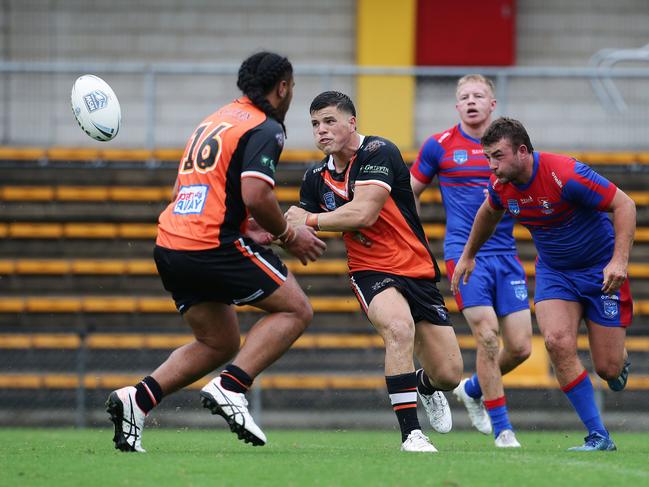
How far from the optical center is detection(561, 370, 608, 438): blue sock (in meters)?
7.60

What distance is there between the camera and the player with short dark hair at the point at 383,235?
6949 millimetres

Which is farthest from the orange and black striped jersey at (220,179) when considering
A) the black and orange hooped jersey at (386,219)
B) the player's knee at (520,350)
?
the player's knee at (520,350)

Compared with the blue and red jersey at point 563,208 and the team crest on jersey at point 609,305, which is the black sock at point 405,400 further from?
the team crest on jersey at point 609,305

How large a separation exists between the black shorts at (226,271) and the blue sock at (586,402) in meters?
2.29

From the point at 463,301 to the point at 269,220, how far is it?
8.26ft

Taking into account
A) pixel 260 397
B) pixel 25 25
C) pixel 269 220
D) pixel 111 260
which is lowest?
pixel 260 397

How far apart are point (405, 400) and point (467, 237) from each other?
2133mm

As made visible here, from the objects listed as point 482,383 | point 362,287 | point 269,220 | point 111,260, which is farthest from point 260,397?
point 269,220

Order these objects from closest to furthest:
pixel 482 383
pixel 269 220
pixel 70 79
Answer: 1. pixel 269 220
2. pixel 482 383
3. pixel 70 79

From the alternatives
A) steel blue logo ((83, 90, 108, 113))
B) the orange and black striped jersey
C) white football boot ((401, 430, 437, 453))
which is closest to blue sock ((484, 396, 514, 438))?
white football boot ((401, 430, 437, 453))

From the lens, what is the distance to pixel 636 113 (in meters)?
14.5

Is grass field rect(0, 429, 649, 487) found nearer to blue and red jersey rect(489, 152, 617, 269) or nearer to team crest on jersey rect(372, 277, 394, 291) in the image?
team crest on jersey rect(372, 277, 394, 291)

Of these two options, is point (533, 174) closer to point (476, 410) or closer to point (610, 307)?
point (610, 307)

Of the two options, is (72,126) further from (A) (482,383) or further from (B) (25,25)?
(A) (482,383)
